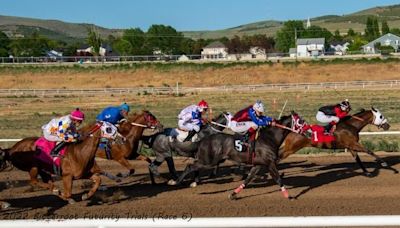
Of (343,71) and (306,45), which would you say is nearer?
(343,71)

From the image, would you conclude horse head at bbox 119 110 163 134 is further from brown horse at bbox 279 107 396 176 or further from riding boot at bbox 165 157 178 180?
brown horse at bbox 279 107 396 176

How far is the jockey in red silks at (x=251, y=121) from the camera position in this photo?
34.3 ft

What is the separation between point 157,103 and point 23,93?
16081mm

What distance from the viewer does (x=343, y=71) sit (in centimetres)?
5988

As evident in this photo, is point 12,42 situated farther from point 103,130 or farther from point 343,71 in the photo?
point 103,130

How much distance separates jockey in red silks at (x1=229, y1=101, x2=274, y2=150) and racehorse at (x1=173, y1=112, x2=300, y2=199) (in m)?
0.13

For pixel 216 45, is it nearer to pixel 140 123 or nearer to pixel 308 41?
pixel 308 41

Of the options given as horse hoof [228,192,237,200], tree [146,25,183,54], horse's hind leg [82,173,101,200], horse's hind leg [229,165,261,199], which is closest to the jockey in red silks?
horse's hind leg [229,165,261,199]

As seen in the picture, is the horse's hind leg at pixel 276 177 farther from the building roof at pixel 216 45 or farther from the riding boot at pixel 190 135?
the building roof at pixel 216 45

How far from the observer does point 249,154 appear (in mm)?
9953

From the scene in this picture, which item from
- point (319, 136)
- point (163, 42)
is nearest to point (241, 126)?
point (319, 136)

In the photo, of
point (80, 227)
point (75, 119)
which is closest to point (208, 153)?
point (75, 119)

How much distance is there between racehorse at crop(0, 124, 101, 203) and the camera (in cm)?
907

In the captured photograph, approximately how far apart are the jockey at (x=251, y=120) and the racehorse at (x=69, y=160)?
2.66 meters
